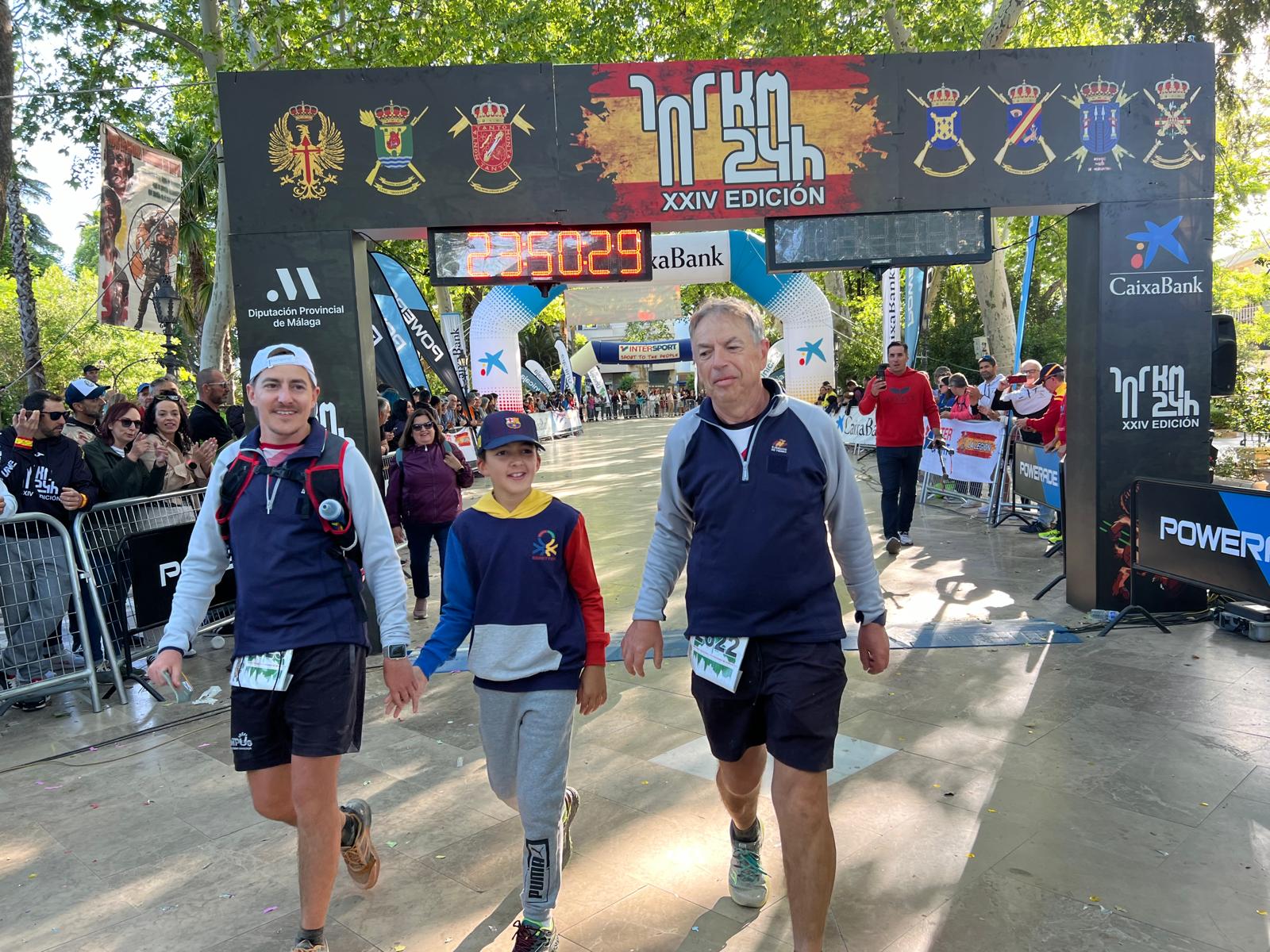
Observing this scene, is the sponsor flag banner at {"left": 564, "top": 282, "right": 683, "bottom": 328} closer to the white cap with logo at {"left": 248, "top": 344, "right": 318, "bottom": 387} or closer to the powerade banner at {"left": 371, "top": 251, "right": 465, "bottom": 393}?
the powerade banner at {"left": 371, "top": 251, "right": 465, "bottom": 393}

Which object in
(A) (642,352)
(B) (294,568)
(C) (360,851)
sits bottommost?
(C) (360,851)

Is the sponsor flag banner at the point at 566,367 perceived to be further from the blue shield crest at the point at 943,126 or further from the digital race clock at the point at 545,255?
the blue shield crest at the point at 943,126

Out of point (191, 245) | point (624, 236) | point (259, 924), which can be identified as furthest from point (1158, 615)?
point (191, 245)

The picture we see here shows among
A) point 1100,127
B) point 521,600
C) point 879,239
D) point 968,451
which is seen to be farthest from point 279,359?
point 968,451

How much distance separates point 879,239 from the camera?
6484 mm

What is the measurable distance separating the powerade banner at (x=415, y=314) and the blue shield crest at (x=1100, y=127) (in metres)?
9.55

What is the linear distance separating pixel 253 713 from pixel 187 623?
403mm

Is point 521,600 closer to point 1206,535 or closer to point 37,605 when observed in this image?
point 37,605

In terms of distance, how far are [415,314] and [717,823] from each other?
11.6 m

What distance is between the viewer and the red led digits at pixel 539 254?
6.64 metres

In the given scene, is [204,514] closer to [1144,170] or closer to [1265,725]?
[1265,725]

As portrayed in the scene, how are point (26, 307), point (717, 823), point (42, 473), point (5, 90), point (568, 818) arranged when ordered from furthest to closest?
point (26, 307), point (5, 90), point (42, 473), point (717, 823), point (568, 818)

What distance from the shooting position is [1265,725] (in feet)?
14.5

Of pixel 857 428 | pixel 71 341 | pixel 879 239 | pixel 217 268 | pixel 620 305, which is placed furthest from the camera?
pixel 71 341
